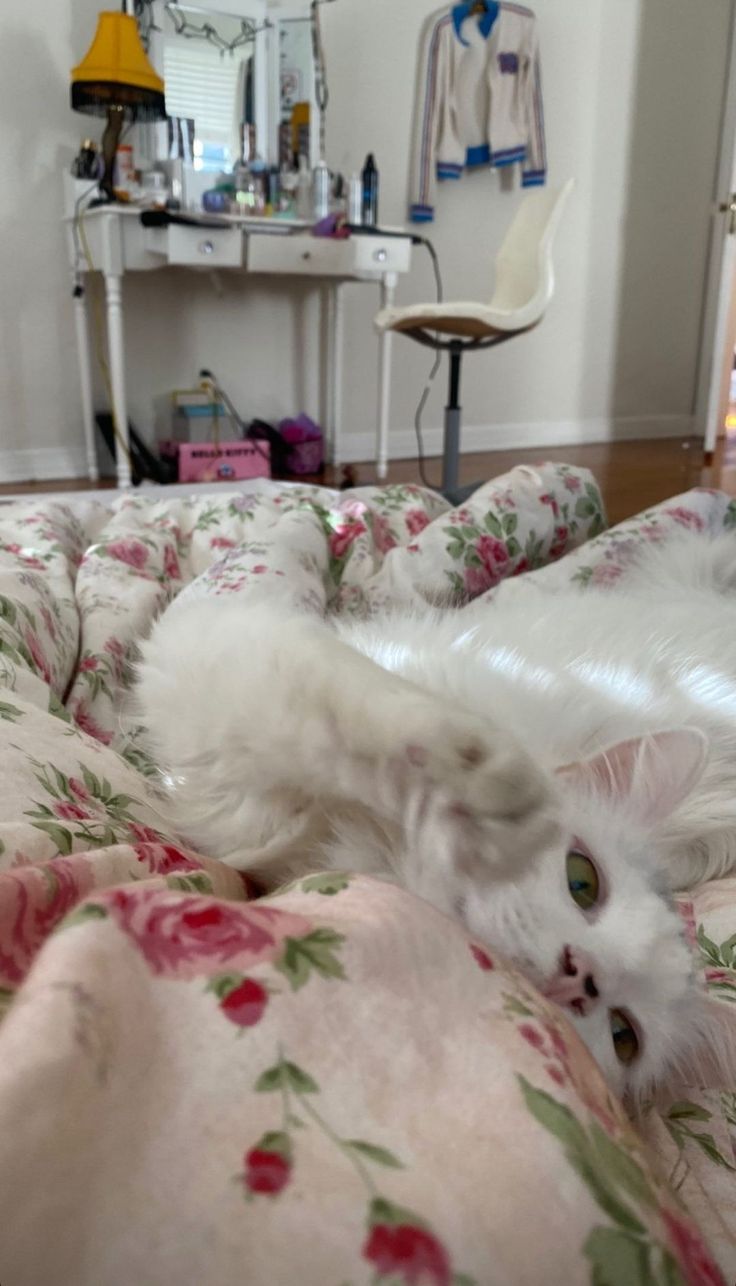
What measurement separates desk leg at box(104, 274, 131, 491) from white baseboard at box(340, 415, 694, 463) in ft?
3.94

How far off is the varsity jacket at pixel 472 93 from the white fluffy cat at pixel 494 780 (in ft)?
12.5

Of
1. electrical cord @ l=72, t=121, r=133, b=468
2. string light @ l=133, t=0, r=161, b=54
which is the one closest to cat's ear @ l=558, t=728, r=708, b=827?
electrical cord @ l=72, t=121, r=133, b=468

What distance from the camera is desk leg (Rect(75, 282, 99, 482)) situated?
3432 millimetres

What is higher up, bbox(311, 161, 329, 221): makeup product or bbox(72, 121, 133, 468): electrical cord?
bbox(311, 161, 329, 221): makeup product

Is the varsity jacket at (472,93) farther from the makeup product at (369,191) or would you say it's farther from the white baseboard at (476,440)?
the white baseboard at (476,440)

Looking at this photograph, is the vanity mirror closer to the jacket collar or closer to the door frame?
the jacket collar

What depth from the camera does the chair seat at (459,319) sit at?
3035mm

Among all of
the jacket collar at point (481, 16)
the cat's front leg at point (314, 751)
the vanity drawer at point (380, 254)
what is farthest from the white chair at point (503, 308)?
the cat's front leg at point (314, 751)

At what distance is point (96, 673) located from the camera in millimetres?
1021

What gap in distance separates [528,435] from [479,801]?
4.65 metres

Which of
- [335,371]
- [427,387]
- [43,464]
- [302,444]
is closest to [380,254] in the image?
[335,371]

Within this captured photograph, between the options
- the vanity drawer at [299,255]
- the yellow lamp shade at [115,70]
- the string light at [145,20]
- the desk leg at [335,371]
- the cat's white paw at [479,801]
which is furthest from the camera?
the desk leg at [335,371]

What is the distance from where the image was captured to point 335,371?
13.1 ft

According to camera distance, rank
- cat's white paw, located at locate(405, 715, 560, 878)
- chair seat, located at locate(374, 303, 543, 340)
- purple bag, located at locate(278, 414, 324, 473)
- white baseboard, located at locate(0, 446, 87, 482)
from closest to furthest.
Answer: cat's white paw, located at locate(405, 715, 560, 878) < chair seat, located at locate(374, 303, 543, 340) < white baseboard, located at locate(0, 446, 87, 482) < purple bag, located at locate(278, 414, 324, 473)
